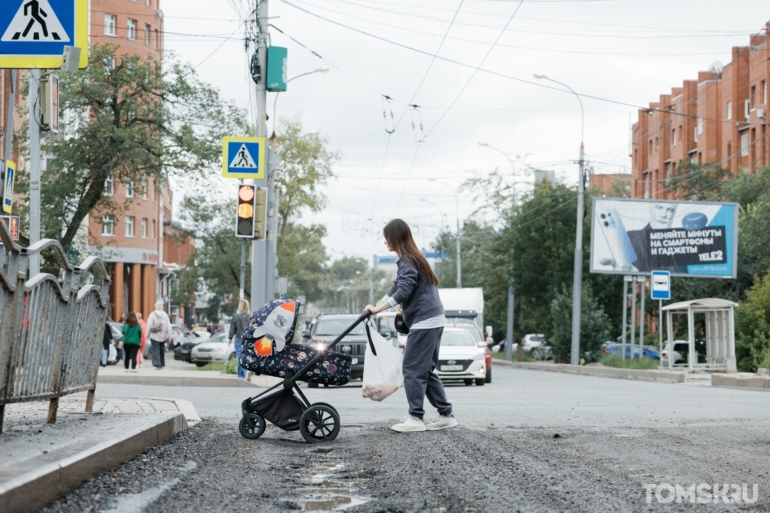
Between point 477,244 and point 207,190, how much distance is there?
4917 centimetres

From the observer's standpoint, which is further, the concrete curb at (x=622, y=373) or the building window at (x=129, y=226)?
the building window at (x=129, y=226)

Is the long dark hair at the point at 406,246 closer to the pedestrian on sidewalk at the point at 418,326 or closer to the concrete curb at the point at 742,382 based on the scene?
the pedestrian on sidewalk at the point at 418,326

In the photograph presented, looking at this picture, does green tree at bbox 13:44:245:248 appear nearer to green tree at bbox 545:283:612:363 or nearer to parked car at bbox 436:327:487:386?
parked car at bbox 436:327:487:386

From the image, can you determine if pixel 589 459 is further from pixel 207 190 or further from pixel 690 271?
pixel 690 271

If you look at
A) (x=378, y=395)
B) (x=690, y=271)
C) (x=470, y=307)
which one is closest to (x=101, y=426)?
(x=378, y=395)

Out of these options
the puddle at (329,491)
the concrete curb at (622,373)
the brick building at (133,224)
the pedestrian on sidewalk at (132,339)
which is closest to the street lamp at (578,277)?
the concrete curb at (622,373)

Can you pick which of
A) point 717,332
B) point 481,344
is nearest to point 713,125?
point 717,332

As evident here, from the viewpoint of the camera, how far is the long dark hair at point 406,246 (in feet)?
28.7

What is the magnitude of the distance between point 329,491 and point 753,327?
28042 millimetres

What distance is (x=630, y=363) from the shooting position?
1352 inches

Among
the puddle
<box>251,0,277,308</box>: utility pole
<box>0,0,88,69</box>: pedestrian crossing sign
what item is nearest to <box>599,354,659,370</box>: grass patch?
<box>251,0,277,308</box>: utility pole

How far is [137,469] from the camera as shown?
5977 millimetres

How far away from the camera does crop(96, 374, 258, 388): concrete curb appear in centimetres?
1780

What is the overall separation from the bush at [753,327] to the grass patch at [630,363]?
2.77 meters
